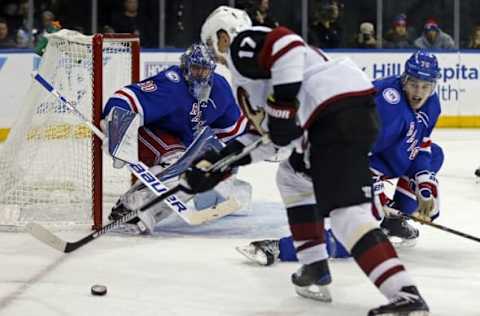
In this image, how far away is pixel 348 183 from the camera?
274cm

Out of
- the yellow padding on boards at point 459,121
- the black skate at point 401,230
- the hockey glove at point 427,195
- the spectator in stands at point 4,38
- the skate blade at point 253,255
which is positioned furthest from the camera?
the yellow padding on boards at point 459,121

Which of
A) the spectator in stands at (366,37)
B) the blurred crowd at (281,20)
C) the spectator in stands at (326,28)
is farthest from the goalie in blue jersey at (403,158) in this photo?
the spectator in stands at (366,37)

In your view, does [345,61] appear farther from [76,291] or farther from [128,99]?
[128,99]

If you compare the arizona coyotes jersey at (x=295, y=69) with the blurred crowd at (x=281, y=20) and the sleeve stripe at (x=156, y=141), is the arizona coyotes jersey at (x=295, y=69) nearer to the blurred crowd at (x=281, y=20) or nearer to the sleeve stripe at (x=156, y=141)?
the sleeve stripe at (x=156, y=141)

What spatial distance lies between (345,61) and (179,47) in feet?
20.1

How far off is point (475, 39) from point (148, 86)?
5328 mm

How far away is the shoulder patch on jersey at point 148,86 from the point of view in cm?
428

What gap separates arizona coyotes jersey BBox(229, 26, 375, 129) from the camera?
2.77 meters

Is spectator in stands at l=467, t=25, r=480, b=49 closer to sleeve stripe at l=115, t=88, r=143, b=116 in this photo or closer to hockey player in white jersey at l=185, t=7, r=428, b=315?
sleeve stripe at l=115, t=88, r=143, b=116

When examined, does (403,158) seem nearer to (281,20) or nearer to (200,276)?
(200,276)

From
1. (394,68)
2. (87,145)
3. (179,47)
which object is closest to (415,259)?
(87,145)

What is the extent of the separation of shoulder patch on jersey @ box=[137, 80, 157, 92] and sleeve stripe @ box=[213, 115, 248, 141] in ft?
1.23

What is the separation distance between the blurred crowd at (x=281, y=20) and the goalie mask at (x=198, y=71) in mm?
4277

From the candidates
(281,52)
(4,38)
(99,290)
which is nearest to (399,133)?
(281,52)
